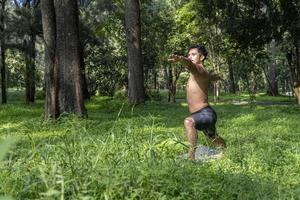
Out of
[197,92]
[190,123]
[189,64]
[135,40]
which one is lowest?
[190,123]

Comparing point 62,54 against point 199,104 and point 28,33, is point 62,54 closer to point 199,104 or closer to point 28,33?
point 199,104

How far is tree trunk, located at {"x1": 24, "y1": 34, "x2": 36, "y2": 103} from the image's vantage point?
2966 centimetres

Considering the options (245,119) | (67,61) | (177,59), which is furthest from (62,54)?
(177,59)

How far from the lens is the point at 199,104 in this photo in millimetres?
6961

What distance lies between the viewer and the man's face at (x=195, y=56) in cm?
703

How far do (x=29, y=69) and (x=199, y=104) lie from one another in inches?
952

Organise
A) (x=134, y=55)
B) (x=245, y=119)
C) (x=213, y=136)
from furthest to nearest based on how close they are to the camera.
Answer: (x=134, y=55), (x=245, y=119), (x=213, y=136)

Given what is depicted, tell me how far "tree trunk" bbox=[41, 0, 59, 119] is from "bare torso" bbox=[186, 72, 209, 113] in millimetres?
6441

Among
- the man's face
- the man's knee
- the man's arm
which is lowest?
the man's knee

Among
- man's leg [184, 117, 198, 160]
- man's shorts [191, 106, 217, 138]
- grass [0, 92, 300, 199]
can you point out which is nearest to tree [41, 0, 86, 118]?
man's shorts [191, 106, 217, 138]

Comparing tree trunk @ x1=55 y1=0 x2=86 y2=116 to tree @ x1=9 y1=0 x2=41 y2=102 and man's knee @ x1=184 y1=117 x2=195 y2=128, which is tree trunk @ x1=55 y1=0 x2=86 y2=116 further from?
tree @ x1=9 y1=0 x2=41 y2=102

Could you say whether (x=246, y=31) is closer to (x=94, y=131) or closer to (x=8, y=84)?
(x=94, y=131)

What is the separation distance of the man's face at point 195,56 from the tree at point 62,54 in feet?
21.8

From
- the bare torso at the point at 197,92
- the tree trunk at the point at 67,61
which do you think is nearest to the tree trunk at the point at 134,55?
the tree trunk at the point at 67,61
